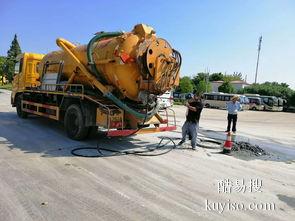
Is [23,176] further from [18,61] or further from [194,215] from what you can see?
[18,61]

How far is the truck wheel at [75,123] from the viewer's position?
9.85 meters

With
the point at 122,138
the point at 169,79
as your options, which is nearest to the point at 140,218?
→ the point at 169,79

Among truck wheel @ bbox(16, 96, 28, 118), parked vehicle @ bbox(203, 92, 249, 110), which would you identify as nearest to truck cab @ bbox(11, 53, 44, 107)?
truck wheel @ bbox(16, 96, 28, 118)

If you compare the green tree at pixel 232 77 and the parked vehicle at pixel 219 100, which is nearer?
the parked vehicle at pixel 219 100

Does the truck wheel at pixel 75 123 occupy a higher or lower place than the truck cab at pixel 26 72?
lower

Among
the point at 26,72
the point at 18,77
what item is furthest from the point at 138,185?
the point at 18,77

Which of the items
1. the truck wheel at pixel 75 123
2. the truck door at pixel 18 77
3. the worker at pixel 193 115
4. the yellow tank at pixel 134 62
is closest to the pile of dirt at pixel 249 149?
the worker at pixel 193 115

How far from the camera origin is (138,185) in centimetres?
616

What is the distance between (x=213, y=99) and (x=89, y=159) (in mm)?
42610

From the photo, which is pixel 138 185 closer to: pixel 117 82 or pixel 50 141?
pixel 117 82

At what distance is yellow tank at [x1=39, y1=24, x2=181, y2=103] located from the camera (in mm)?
9102

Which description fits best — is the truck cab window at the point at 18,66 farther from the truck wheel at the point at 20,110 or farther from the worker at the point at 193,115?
the worker at the point at 193,115

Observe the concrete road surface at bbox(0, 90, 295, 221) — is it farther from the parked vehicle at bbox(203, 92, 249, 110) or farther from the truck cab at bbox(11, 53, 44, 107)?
the parked vehicle at bbox(203, 92, 249, 110)

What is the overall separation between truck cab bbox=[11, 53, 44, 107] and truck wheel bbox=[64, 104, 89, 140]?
4.64 m
